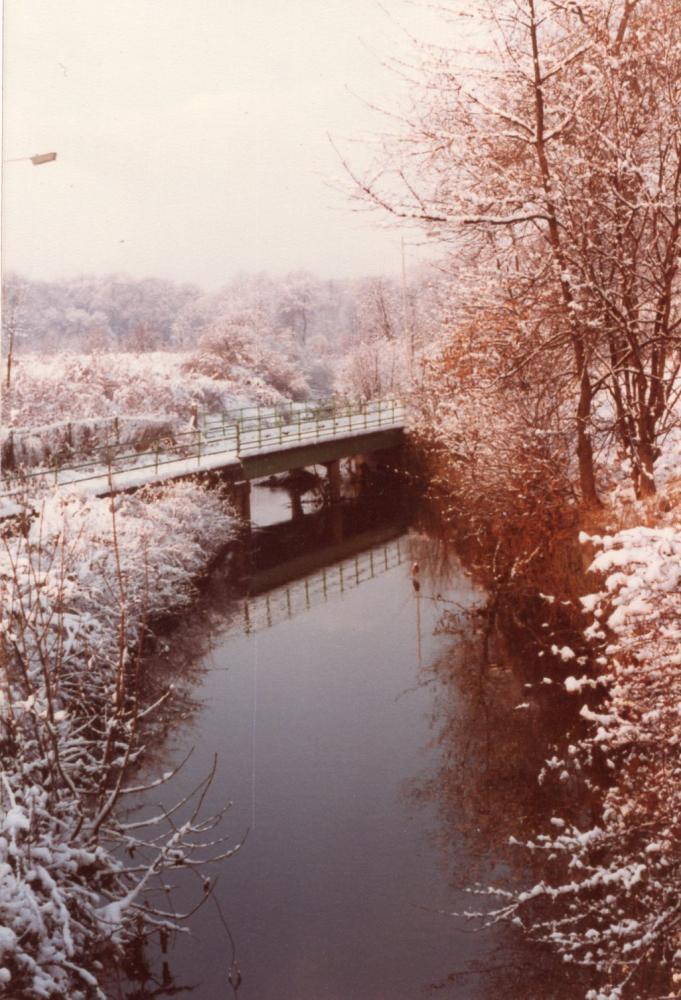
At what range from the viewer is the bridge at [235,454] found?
1614 centimetres

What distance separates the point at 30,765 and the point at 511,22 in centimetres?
729

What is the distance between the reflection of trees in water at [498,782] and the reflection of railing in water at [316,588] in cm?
335

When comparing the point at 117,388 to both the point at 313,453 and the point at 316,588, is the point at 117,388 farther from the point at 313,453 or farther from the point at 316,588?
the point at 316,588

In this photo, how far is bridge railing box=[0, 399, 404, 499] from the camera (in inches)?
632

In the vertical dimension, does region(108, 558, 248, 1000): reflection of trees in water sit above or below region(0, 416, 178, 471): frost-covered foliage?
below

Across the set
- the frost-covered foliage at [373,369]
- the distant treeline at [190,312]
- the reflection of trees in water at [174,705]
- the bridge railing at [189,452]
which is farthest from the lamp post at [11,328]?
the frost-covered foliage at [373,369]

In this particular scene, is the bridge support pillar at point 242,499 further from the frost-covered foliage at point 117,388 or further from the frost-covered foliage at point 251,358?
the frost-covered foliage at point 251,358

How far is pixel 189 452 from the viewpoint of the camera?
20000 mm

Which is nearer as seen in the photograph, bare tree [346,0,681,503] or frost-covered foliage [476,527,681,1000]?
frost-covered foliage [476,527,681,1000]

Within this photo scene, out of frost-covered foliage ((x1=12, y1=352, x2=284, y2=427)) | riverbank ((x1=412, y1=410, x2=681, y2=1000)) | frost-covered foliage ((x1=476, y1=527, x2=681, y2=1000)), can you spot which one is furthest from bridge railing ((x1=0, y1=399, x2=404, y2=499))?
frost-covered foliage ((x1=476, y1=527, x2=681, y2=1000))

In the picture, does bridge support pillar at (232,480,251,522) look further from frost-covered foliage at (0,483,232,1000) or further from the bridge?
frost-covered foliage at (0,483,232,1000)

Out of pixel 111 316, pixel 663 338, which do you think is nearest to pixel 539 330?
pixel 663 338

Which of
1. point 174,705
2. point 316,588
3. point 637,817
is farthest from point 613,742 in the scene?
point 316,588

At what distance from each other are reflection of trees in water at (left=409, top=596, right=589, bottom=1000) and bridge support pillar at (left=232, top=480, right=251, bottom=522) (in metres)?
8.10
